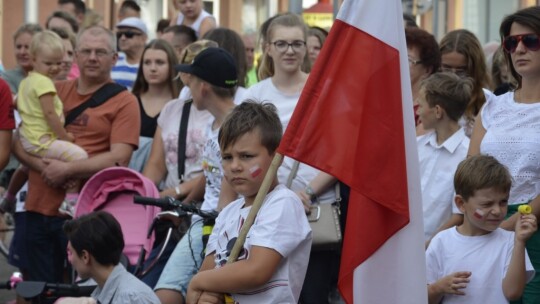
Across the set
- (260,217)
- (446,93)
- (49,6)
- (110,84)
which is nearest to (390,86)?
(260,217)

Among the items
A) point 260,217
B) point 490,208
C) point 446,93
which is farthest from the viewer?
point 446,93

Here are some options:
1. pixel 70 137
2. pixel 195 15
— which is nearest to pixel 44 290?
pixel 70 137

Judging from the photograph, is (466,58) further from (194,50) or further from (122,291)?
(122,291)

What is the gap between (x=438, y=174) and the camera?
24.9 ft

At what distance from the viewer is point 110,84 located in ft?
31.0

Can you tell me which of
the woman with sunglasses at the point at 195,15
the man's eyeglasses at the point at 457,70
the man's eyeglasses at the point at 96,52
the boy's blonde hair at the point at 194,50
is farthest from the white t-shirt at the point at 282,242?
the woman with sunglasses at the point at 195,15

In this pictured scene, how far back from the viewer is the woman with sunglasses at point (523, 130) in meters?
6.38

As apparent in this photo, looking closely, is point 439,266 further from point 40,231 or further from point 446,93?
point 40,231

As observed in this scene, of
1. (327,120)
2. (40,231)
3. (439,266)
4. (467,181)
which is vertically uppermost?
(327,120)

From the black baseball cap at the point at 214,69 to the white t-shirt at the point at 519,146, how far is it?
1942mm

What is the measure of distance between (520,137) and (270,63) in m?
3.21

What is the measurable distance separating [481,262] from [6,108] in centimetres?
404

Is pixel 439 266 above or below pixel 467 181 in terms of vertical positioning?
below

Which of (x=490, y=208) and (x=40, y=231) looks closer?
(x=490, y=208)
